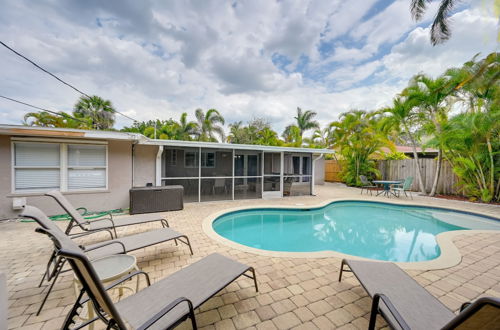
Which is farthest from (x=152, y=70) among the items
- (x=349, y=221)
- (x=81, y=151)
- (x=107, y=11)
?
(x=349, y=221)

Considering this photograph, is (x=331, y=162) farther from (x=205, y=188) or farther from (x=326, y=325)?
(x=326, y=325)

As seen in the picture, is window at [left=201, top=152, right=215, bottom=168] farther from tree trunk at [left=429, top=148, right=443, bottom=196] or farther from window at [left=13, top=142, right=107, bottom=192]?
tree trunk at [left=429, top=148, right=443, bottom=196]

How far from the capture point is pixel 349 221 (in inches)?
272

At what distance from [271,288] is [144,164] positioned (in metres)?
6.74

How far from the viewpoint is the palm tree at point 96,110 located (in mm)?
18125

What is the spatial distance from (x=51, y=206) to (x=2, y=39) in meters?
5.95

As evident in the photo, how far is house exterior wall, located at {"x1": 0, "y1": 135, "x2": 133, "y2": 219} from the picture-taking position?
5574 millimetres

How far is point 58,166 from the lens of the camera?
6125 millimetres

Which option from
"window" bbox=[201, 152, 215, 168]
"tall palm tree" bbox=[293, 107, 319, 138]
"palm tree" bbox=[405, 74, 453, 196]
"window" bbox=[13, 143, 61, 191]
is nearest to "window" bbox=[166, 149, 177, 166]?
"window" bbox=[201, 152, 215, 168]

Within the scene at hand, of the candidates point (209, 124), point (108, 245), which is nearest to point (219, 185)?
point (108, 245)

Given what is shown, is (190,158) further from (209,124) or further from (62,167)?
(209,124)

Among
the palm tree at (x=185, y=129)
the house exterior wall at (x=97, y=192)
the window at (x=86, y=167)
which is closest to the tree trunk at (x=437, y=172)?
the house exterior wall at (x=97, y=192)

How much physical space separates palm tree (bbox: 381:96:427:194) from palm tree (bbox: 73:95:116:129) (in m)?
22.8

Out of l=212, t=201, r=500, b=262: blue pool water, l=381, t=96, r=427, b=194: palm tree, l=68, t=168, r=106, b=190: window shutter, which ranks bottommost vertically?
l=212, t=201, r=500, b=262: blue pool water
